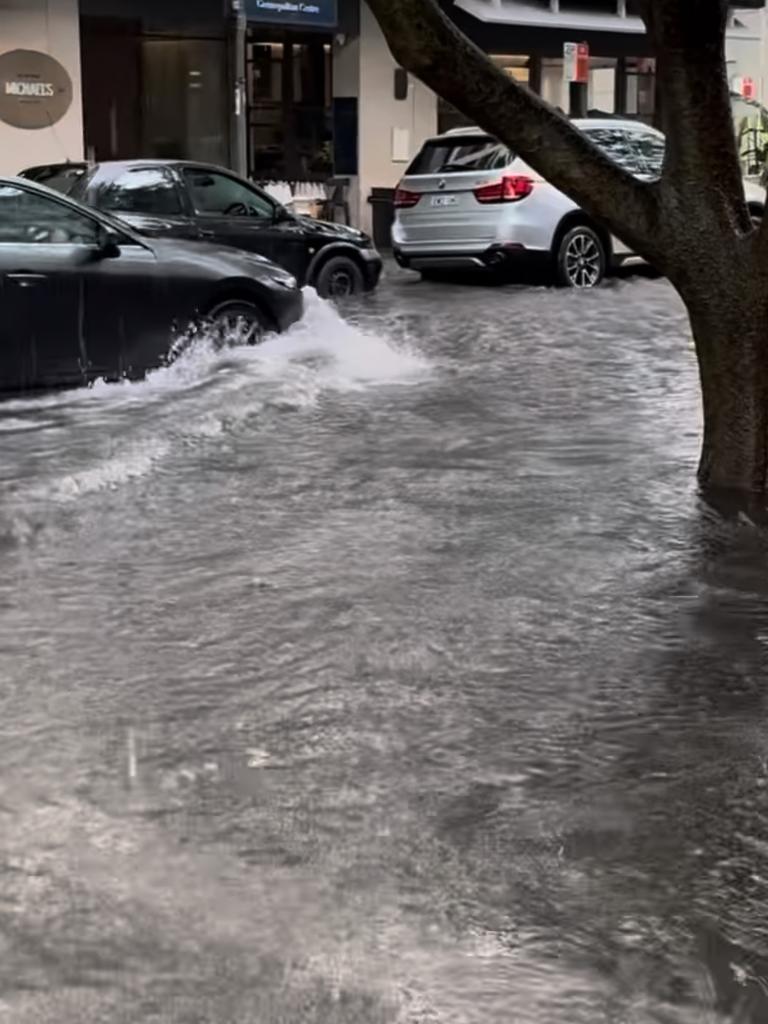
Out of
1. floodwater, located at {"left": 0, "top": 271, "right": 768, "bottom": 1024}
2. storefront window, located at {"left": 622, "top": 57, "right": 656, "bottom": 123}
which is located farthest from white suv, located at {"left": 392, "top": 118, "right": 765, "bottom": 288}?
storefront window, located at {"left": 622, "top": 57, "right": 656, "bottom": 123}

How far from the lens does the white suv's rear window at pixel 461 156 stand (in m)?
16.6

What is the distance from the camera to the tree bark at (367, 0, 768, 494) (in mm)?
6688

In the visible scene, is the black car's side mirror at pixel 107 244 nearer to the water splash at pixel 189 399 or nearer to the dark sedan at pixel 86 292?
the dark sedan at pixel 86 292

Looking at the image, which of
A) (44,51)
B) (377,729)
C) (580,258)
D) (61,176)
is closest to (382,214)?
(44,51)

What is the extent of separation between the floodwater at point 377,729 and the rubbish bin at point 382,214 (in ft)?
47.6

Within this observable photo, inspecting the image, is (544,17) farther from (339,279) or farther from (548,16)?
(339,279)

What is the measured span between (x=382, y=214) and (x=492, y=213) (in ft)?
23.0

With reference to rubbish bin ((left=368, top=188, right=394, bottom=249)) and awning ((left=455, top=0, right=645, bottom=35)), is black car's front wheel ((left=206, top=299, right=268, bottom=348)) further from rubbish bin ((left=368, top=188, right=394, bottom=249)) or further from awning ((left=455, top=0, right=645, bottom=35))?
awning ((left=455, top=0, right=645, bottom=35))

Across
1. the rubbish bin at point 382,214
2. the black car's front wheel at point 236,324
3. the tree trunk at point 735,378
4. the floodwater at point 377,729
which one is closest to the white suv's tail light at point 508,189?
the black car's front wheel at point 236,324

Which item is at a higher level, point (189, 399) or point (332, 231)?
point (332, 231)

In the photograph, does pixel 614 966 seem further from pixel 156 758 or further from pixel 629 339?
pixel 629 339

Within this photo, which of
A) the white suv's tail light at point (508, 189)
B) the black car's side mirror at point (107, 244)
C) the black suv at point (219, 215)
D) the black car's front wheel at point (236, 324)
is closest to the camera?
the black car's side mirror at point (107, 244)

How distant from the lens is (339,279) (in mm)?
15312

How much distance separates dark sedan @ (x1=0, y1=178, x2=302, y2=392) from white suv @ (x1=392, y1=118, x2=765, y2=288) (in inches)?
250
